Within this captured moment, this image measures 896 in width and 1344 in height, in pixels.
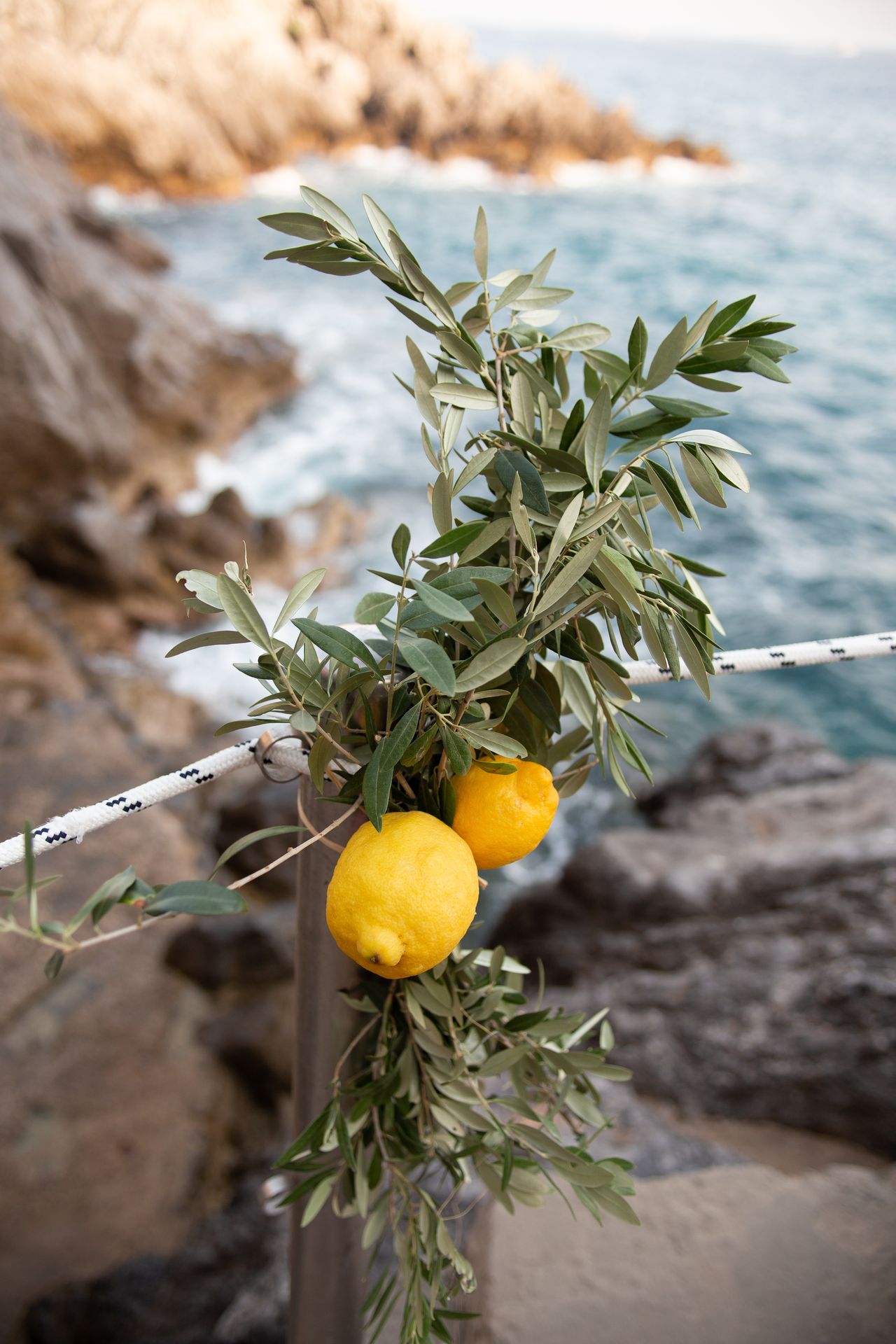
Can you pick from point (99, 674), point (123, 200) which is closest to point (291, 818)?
point (99, 674)

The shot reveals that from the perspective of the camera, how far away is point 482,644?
0.63 m

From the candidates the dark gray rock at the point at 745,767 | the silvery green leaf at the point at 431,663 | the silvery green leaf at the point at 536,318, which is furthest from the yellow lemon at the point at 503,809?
the dark gray rock at the point at 745,767

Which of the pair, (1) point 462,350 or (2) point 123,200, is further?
(2) point 123,200

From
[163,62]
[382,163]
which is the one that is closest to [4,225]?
[163,62]

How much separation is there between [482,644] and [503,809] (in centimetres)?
12

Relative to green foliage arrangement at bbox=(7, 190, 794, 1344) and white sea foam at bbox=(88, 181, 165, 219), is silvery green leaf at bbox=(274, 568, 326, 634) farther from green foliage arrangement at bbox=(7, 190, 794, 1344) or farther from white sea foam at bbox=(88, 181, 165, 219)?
white sea foam at bbox=(88, 181, 165, 219)

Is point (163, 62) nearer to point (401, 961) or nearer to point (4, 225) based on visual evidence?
point (4, 225)

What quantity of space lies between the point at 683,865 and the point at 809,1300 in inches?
79.0

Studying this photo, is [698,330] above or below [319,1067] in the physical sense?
above

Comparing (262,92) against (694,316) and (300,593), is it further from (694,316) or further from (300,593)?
(300,593)

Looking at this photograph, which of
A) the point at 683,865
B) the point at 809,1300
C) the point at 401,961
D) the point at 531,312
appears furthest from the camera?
the point at 683,865

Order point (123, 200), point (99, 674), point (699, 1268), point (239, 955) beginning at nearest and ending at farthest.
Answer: point (699, 1268)
point (239, 955)
point (99, 674)
point (123, 200)

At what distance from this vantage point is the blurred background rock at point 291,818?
58.4 inches

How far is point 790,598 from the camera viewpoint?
733cm
